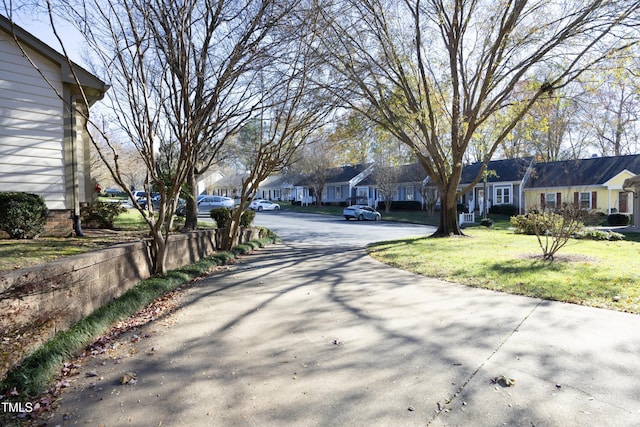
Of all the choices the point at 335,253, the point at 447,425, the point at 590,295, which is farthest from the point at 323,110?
the point at 447,425

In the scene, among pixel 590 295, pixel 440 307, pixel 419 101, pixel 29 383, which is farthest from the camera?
pixel 419 101

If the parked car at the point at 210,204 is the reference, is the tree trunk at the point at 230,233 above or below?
below

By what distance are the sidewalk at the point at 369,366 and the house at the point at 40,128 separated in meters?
5.73

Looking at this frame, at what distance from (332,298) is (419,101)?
36.6ft

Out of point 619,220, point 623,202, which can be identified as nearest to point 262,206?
point 619,220

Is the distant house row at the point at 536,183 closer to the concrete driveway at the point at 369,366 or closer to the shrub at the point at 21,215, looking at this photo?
the concrete driveway at the point at 369,366

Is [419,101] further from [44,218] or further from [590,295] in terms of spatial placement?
[44,218]

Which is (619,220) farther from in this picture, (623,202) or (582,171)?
(582,171)

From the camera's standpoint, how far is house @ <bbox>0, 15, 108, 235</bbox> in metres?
8.56

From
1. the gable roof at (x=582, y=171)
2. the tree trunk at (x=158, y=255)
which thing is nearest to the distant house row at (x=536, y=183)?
the gable roof at (x=582, y=171)

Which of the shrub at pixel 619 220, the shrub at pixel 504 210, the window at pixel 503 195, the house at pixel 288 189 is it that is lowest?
the shrub at pixel 619 220

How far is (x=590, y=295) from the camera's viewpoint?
19.0 feet

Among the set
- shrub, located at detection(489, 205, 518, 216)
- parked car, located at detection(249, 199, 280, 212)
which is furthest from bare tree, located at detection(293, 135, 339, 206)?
shrub, located at detection(489, 205, 518, 216)

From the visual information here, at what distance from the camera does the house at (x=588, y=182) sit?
27280mm
